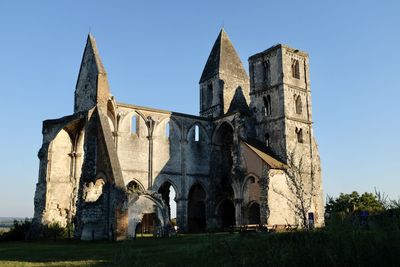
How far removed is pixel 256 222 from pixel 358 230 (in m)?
24.2

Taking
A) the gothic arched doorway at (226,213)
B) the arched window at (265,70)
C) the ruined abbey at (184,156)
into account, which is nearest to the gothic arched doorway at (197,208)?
the ruined abbey at (184,156)

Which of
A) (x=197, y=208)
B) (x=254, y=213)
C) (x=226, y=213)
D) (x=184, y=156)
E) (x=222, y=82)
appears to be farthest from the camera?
(x=222, y=82)

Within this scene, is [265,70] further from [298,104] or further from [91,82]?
[91,82]

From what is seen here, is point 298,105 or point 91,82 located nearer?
point 91,82

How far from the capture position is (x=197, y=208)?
Result: 35.5m

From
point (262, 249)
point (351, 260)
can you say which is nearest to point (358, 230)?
point (351, 260)

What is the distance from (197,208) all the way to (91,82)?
541 inches

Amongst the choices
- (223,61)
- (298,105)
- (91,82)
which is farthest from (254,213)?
(223,61)

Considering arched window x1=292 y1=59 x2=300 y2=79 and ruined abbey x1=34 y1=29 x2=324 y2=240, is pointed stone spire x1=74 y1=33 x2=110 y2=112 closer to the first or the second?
ruined abbey x1=34 y1=29 x2=324 y2=240

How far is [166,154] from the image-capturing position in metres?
32.6

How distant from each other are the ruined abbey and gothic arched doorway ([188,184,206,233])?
3.1 inches

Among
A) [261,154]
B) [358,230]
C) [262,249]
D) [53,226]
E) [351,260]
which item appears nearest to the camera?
[351,260]

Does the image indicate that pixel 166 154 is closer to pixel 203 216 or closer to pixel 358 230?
pixel 203 216

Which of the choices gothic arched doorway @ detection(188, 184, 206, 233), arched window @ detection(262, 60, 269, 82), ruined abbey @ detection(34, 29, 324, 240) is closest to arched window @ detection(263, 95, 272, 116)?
ruined abbey @ detection(34, 29, 324, 240)
